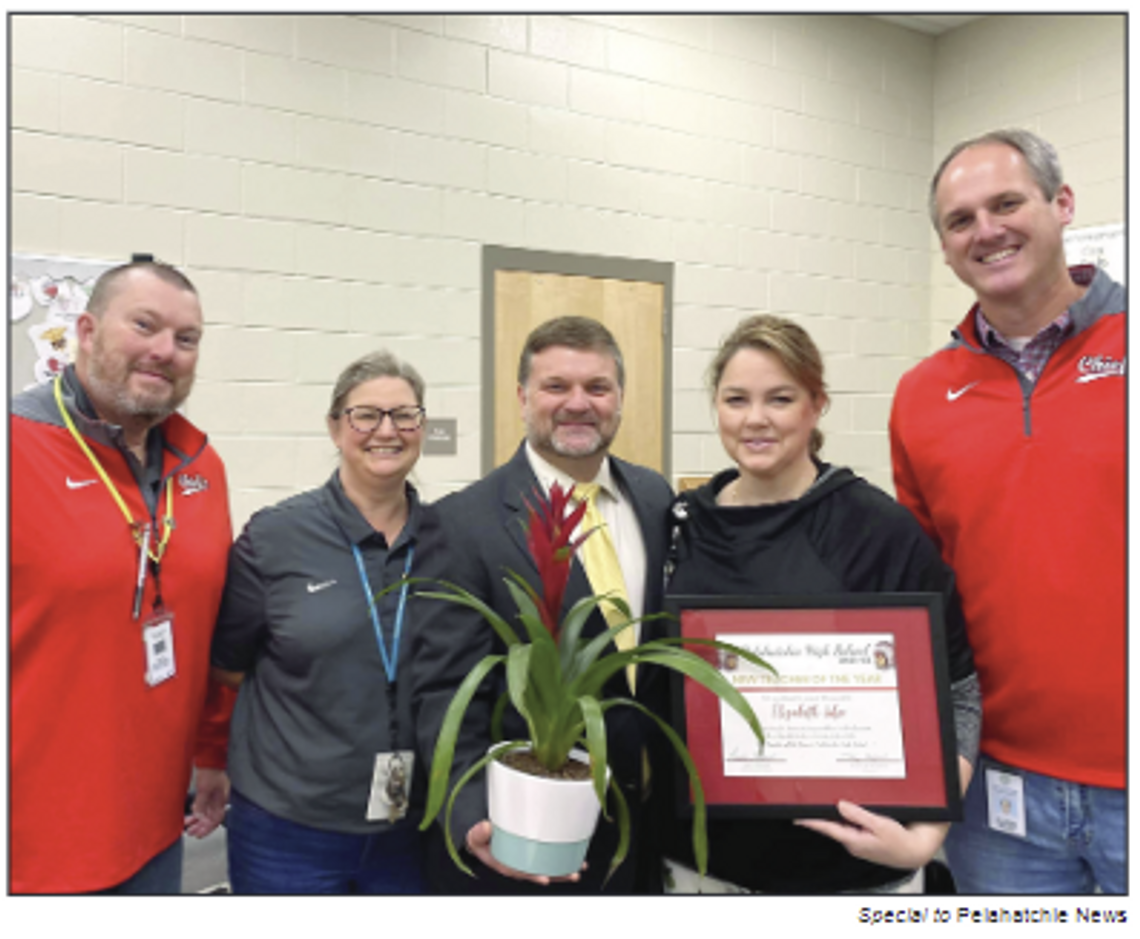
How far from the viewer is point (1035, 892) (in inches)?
65.1

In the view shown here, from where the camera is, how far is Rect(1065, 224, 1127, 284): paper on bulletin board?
3.94 m

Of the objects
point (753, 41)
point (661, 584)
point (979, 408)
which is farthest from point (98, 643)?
point (753, 41)

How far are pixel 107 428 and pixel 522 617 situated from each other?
3.00 ft

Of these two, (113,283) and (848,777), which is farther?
(113,283)

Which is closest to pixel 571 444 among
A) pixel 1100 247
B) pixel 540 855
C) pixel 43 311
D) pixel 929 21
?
pixel 540 855

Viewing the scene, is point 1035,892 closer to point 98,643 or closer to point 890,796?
point 890,796

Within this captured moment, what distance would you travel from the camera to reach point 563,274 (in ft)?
12.3

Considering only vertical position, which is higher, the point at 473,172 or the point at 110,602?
the point at 473,172

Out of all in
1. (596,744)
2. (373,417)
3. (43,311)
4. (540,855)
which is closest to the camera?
(596,744)

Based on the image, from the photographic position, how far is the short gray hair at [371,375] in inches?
73.5

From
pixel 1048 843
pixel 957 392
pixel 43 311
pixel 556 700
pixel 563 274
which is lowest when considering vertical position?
pixel 1048 843

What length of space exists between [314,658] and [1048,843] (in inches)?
56.2

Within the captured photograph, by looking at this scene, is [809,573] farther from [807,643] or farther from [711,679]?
A: [711,679]
